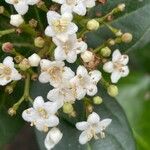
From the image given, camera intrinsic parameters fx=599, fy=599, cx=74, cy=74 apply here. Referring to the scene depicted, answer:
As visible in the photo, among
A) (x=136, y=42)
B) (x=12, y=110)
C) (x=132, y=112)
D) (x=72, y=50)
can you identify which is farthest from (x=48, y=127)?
(x=132, y=112)

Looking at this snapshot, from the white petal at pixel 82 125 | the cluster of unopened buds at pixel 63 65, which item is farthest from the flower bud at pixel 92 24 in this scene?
the white petal at pixel 82 125

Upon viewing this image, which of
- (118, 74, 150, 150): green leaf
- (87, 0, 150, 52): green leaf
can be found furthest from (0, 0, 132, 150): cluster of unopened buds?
(118, 74, 150, 150): green leaf

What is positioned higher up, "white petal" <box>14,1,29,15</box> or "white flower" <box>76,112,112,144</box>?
"white petal" <box>14,1,29,15</box>

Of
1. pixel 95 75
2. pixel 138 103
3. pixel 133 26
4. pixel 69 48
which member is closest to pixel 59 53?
pixel 69 48

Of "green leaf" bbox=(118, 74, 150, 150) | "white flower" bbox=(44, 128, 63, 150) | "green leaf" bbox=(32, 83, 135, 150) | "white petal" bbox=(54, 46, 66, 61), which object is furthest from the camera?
"green leaf" bbox=(118, 74, 150, 150)

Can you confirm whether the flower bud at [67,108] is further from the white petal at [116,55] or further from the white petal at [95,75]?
the white petal at [116,55]

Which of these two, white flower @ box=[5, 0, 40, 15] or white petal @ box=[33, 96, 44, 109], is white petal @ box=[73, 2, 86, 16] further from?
white petal @ box=[33, 96, 44, 109]
